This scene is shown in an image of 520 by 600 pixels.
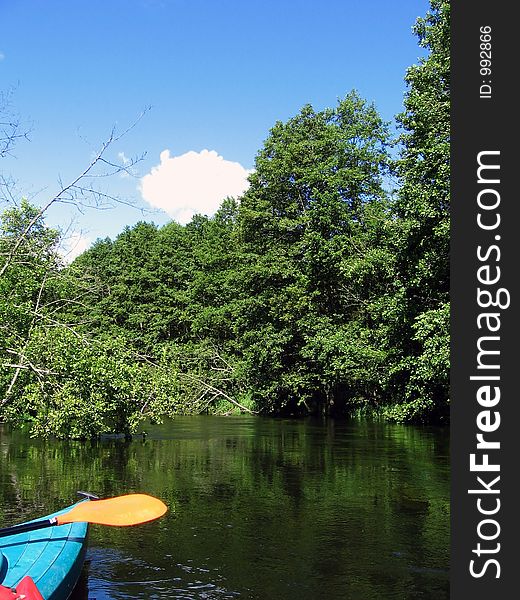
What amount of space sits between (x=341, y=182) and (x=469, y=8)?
26279 millimetres

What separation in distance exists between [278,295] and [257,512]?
22905mm

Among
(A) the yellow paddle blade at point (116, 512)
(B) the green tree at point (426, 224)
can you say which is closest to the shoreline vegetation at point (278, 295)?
(B) the green tree at point (426, 224)

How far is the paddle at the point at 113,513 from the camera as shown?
7.84 m

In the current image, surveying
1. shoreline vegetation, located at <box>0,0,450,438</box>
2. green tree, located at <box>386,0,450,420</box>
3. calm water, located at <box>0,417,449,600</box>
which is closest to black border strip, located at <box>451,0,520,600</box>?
calm water, located at <box>0,417,449,600</box>

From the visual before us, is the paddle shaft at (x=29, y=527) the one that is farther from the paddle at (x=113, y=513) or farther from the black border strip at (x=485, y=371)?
the black border strip at (x=485, y=371)

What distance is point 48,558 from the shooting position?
7.31 meters

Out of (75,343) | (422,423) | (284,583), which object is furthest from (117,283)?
(284,583)

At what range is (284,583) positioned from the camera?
799 cm

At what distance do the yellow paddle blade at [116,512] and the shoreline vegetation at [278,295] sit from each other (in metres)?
6.05

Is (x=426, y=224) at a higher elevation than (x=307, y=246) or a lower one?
lower

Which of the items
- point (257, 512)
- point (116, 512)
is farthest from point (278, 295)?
point (116, 512)

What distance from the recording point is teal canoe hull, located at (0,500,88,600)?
6.76 metres

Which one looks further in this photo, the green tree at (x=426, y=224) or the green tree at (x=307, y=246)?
the green tree at (x=307, y=246)

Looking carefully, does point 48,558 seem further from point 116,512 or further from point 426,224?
point 426,224
